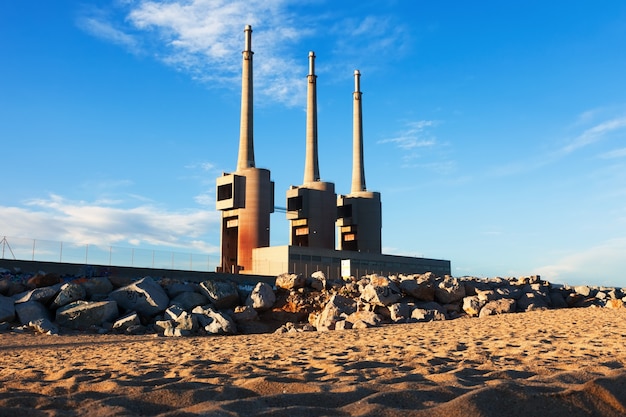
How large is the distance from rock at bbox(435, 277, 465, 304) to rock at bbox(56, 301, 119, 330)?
39.5 ft

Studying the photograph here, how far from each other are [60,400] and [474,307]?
18.0 metres

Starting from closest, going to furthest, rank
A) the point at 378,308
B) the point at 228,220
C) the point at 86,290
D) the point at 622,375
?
1. the point at 622,375
2. the point at 378,308
3. the point at 86,290
4. the point at 228,220

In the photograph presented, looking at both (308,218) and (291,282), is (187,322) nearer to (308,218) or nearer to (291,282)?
(291,282)

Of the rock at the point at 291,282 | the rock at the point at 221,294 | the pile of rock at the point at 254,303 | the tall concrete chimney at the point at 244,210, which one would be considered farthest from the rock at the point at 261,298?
the tall concrete chimney at the point at 244,210

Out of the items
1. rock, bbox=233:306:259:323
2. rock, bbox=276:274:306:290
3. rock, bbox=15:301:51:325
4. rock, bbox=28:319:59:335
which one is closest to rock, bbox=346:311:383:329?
rock, bbox=233:306:259:323

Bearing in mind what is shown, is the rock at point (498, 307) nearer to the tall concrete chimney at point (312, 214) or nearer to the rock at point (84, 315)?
the rock at point (84, 315)

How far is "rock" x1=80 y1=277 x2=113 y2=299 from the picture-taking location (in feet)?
73.5

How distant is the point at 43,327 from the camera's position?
61.4 feet

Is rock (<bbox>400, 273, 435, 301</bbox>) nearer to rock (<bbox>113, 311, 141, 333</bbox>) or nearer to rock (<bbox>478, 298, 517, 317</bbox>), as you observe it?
rock (<bbox>478, 298, 517, 317</bbox>)

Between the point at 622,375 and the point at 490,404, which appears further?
the point at 622,375

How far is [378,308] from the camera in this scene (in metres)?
20.8

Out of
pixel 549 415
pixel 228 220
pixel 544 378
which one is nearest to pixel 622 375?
pixel 544 378

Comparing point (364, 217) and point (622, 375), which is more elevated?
point (364, 217)

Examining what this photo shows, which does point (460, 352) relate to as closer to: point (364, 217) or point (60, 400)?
point (60, 400)
